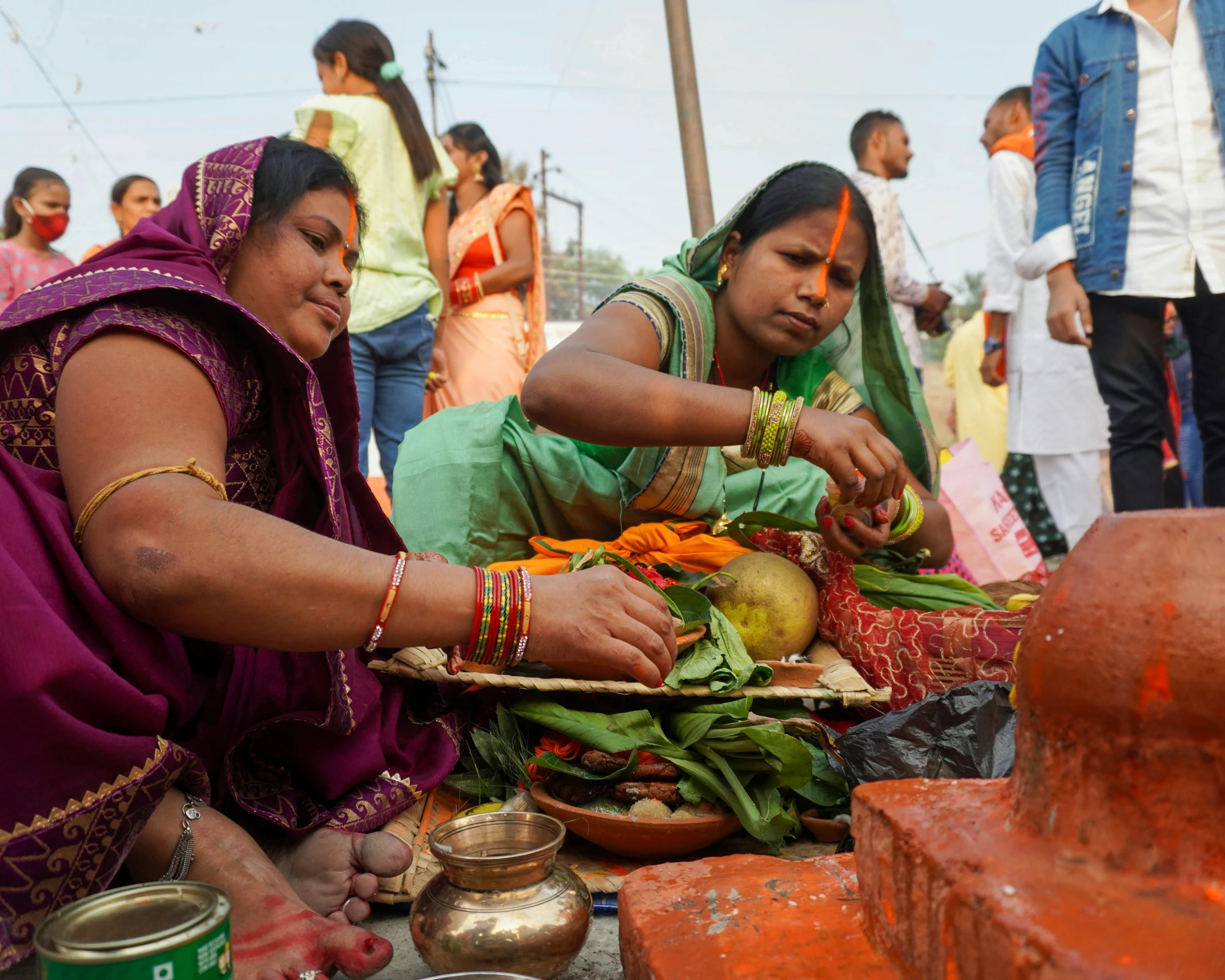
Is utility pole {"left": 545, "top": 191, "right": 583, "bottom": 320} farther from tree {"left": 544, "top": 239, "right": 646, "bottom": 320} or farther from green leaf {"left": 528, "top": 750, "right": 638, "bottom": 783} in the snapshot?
green leaf {"left": 528, "top": 750, "right": 638, "bottom": 783}

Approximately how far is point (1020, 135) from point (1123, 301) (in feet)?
8.23

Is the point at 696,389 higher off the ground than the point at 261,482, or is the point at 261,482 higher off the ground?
the point at 696,389

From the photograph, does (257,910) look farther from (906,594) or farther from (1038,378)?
(1038,378)

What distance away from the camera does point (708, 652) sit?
2406 millimetres

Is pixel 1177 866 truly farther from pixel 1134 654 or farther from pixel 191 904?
pixel 191 904

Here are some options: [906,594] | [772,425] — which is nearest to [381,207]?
[772,425]

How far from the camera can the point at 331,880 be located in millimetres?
1825

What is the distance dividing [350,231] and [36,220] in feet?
18.8

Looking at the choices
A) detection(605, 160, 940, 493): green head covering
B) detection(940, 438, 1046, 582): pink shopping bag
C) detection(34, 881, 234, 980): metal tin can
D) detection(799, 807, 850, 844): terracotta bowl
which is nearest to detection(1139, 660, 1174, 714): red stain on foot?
detection(34, 881, 234, 980): metal tin can

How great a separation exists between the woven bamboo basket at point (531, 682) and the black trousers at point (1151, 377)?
7.51 feet

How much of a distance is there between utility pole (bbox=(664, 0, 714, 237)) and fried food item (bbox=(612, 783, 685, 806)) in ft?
11.3

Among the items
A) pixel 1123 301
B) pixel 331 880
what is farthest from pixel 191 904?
pixel 1123 301

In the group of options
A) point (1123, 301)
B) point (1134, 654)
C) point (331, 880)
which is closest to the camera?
point (1134, 654)

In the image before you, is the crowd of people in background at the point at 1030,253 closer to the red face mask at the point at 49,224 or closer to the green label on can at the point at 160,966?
the red face mask at the point at 49,224
